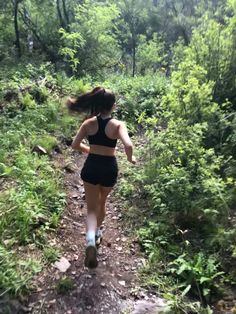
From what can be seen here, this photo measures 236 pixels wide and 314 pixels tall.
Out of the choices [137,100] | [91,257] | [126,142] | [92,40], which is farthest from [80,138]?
[92,40]

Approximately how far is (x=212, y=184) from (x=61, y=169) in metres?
3.43

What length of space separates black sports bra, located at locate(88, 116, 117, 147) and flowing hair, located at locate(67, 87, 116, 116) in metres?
0.14

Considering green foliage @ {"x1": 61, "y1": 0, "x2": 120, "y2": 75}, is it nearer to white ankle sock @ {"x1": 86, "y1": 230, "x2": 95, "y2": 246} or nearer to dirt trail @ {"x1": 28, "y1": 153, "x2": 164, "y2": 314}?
dirt trail @ {"x1": 28, "y1": 153, "x2": 164, "y2": 314}

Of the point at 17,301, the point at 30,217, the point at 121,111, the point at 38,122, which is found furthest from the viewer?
the point at 121,111

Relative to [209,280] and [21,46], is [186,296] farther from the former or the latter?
[21,46]

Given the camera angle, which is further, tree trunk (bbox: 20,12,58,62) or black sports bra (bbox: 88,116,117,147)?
tree trunk (bbox: 20,12,58,62)

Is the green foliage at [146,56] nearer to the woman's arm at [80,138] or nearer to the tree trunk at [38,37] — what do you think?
the tree trunk at [38,37]

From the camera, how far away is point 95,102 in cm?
449

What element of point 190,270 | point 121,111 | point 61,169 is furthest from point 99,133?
point 121,111

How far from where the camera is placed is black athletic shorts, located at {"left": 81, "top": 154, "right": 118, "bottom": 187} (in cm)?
451

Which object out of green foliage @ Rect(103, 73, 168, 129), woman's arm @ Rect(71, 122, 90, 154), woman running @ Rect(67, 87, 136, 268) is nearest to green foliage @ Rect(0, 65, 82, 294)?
woman running @ Rect(67, 87, 136, 268)

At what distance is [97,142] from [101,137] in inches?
3.2

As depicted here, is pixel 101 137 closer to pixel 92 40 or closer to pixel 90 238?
pixel 90 238

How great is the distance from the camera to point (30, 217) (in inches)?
202
